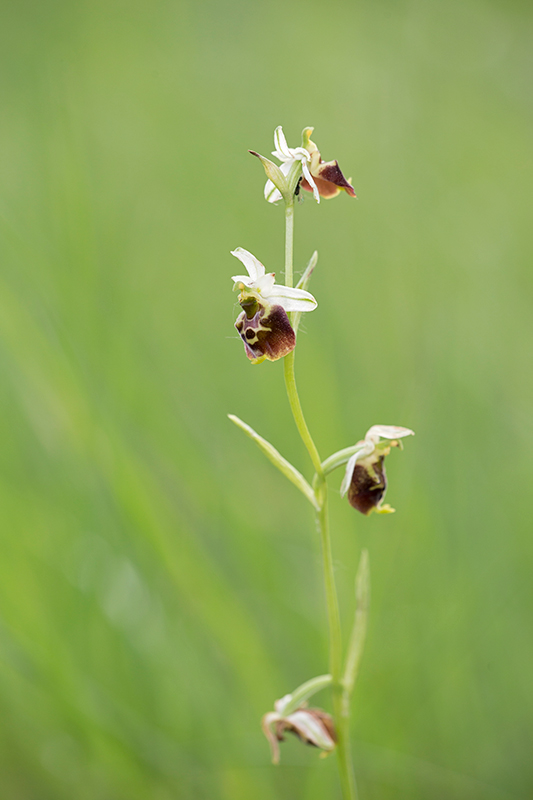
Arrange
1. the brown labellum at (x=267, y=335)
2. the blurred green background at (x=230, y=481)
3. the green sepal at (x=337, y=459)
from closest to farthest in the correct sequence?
the brown labellum at (x=267, y=335)
the green sepal at (x=337, y=459)
the blurred green background at (x=230, y=481)

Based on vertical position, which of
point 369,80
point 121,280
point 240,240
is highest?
point 369,80

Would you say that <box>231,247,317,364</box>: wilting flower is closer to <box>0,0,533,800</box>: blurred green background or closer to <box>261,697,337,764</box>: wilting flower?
<box>0,0,533,800</box>: blurred green background

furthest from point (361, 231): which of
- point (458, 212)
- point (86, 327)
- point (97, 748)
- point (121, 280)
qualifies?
point (97, 748)

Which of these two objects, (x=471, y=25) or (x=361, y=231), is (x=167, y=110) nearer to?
(x=361, y=231)

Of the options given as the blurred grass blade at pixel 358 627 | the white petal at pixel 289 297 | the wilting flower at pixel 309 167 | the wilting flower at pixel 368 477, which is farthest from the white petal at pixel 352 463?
the wilting flower at pixel 309 167

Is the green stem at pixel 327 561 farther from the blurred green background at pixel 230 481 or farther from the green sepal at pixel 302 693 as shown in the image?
the blurred green background at pixel 230 481

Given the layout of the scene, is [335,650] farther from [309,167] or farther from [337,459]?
[309,167]
